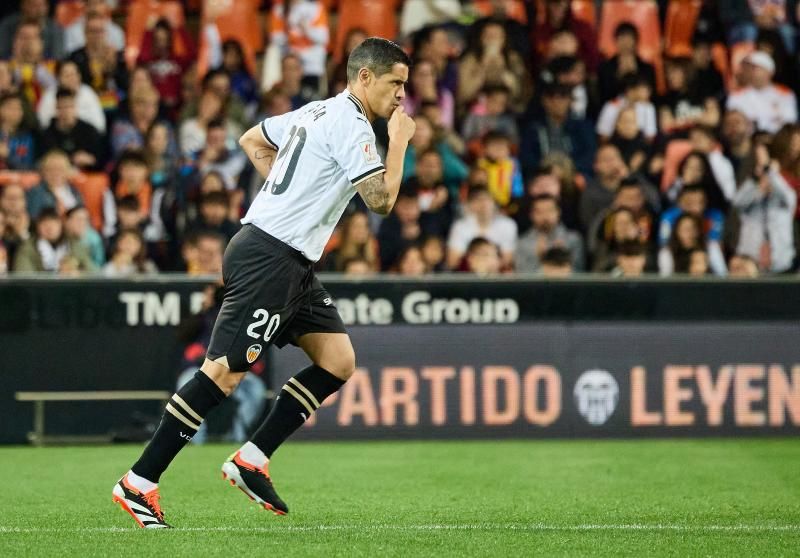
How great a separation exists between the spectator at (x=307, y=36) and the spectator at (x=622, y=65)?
10.3 ft

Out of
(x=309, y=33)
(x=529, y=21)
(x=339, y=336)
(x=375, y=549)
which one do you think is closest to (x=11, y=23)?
(x=309, y=33)

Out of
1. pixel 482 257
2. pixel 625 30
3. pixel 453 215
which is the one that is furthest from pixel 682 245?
pixel 625 30

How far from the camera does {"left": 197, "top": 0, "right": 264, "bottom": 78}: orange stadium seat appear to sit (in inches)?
672

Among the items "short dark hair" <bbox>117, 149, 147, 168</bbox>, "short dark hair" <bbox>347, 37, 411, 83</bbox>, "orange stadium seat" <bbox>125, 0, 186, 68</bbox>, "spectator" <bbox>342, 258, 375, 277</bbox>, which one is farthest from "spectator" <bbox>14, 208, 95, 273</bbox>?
"short dark hair" <bbox>347, 37, 411, 83</bbox>

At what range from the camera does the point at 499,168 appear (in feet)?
49.1

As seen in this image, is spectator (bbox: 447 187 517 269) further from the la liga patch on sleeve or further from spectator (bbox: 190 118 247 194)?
the la liga patch on sleeve

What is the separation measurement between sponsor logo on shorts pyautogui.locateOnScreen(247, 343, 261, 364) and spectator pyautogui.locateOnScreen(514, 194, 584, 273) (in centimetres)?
A: 702

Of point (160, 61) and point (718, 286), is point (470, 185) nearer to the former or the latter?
point (718, 286)

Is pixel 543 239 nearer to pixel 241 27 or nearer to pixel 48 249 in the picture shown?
pixel 48 249

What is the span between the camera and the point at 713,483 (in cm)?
916

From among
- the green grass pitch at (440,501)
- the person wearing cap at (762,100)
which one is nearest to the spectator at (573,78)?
the person wearing cap at (762,100)

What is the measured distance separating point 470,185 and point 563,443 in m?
3.29

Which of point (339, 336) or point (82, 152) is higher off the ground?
point (82, 152)

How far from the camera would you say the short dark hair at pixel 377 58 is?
716 cm
